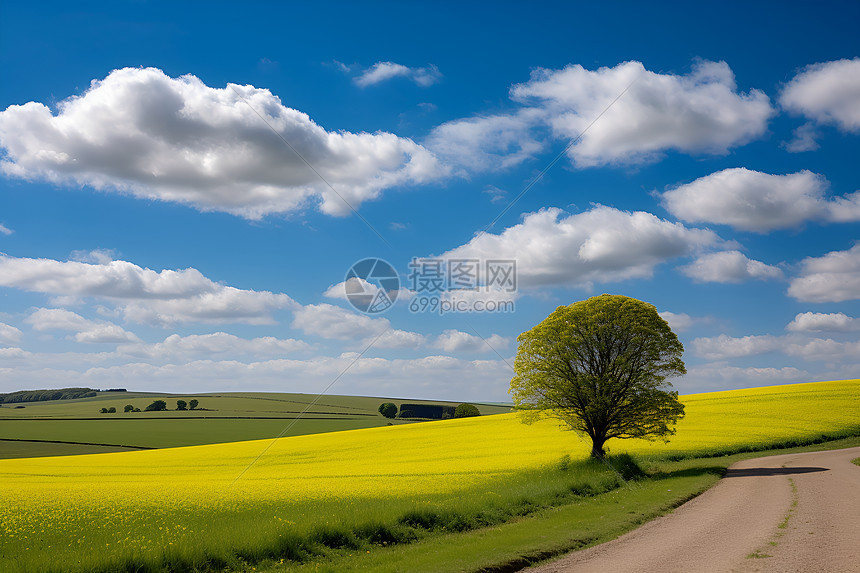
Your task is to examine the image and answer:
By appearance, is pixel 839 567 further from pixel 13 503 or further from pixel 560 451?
pixel 13 503

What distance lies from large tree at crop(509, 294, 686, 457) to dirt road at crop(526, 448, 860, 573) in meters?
8.10

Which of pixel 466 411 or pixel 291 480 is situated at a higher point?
pixel 466 411

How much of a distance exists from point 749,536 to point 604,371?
1802 cm

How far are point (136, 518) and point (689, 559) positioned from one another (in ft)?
58.0

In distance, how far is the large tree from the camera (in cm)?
3172

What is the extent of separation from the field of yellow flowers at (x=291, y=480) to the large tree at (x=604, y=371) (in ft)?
10.7

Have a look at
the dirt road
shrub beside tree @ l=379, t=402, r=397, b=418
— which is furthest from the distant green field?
the dirt road

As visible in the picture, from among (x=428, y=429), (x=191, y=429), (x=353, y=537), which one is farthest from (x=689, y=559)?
(x=191, y=429)

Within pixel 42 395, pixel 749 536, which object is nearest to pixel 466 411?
pixel 749 536

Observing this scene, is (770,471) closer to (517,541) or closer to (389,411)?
(517,541)

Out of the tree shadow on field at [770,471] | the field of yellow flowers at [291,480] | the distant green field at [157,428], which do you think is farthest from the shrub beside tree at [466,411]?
the tree shadow on field at [770,471]

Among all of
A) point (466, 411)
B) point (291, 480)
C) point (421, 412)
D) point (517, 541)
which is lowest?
point (421, 412)

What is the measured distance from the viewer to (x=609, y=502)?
21.8 meters

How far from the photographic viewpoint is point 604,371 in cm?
3244
